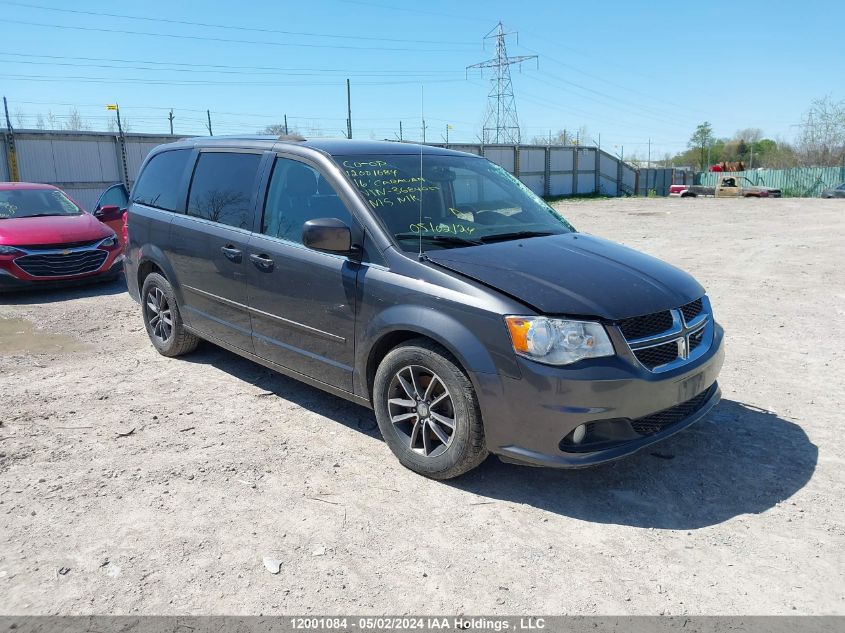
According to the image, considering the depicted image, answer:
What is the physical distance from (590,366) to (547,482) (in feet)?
2.87

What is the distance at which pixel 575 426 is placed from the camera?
3.16 m

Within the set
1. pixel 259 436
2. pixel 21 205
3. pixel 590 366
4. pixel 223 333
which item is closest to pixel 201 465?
pixel 259 436

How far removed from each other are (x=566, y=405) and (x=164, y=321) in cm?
408

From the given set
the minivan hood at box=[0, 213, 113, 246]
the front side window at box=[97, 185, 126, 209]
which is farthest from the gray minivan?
the front side window at box=[97, 185, 126, 209]

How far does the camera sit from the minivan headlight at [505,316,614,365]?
3166 millimetres

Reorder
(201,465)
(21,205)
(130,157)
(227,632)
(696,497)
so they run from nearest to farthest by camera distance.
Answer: (227,632), (696,497), (201,465), (21,205), (130,157)

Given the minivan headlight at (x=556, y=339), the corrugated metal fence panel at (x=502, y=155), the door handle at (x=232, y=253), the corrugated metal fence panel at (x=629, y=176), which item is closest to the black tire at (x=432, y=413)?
the minivan headlight at (x=556, y=339)

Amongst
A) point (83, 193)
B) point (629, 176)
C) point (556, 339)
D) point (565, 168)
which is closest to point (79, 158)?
point (83, 193)

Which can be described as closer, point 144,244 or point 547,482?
point 547,482

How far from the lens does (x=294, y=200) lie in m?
4.44

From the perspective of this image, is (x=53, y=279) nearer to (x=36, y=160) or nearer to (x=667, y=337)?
(x=667, y=337)

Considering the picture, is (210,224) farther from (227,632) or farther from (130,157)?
(130,157)

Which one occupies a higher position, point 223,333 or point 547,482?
point 223,333

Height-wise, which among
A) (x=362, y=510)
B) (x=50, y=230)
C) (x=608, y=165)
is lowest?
(x=362, y=510)
